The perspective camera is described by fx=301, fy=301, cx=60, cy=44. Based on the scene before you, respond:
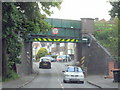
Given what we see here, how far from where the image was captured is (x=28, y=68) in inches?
1532

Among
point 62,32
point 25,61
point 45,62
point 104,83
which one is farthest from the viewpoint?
point 45,62

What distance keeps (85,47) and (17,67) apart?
11.5 metres

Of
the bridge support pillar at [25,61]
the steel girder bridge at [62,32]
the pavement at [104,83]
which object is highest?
the steel girder bridge at [62,32]

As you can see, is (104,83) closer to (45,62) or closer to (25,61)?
(25,61)

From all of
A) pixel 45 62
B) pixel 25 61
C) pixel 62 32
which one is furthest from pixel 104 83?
pixel 45 62

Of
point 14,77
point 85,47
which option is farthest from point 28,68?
point 14,77

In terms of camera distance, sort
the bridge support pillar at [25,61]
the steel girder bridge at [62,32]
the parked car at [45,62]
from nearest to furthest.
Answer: the bridge support pillar at [25,61]
the steel girder bridge at [62,32]
the parked car at [45,62]

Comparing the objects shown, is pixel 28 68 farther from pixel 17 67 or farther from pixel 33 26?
pixel 33 26

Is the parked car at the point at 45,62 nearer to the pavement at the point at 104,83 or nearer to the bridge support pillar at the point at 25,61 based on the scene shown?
the bridge support pillar at the point at 25,61

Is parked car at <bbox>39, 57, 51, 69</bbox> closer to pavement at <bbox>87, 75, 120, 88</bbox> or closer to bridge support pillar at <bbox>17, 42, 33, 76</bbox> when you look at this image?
bridge support pillar at <bbox>17, 42, 33, 76</bbox>

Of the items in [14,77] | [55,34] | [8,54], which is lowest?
[14,77]

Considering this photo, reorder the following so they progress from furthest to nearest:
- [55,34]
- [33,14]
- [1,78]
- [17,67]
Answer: [55,34]
[17,67]
[1,78]
[33,14]

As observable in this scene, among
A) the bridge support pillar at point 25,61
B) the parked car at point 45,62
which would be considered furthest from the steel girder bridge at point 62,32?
the parked car at point 45,62

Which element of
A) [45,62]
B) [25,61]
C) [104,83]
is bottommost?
[104,83]
